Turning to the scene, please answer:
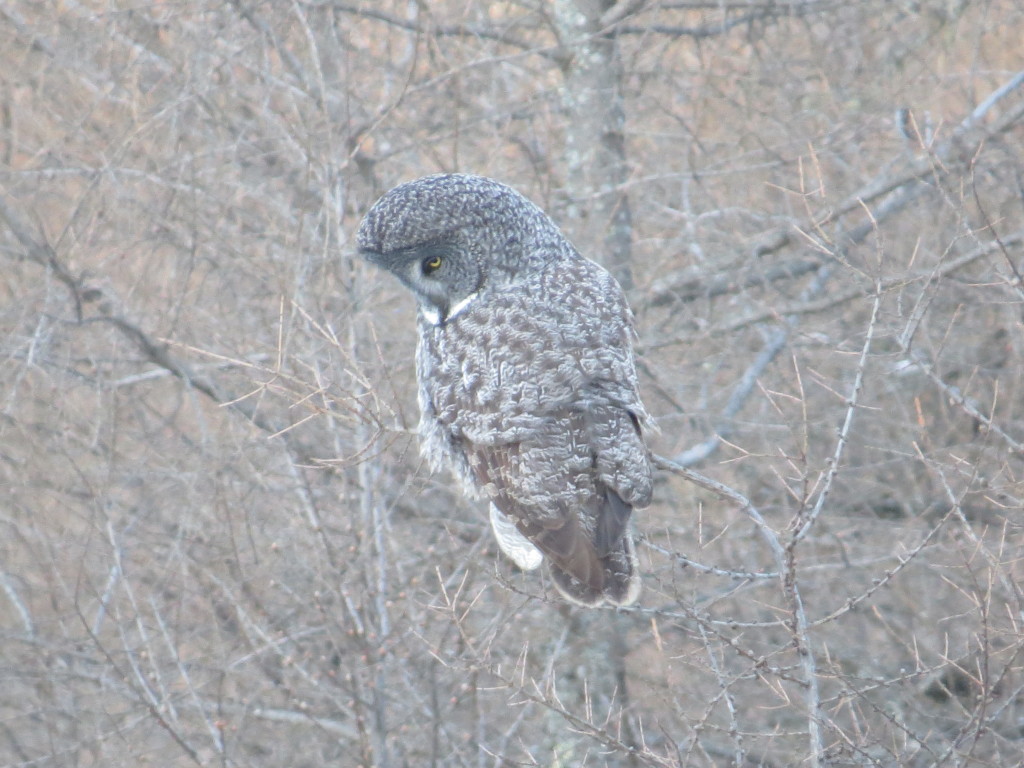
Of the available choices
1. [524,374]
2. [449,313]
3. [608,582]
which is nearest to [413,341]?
[449,313]

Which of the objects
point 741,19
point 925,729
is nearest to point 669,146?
point 741,19

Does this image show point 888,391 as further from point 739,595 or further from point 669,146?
point 669,146

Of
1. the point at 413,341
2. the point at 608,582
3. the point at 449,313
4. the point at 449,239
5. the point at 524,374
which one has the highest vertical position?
the point at 449,239

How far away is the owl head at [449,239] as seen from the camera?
4172mm

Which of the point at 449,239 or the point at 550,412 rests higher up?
the point at 449,239

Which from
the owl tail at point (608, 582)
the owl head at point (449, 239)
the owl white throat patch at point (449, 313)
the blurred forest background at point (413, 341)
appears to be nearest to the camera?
the owl tail at point (608, 582)

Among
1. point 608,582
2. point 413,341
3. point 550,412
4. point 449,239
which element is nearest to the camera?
point 608,582

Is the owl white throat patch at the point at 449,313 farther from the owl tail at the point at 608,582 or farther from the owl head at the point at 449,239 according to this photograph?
the owl tail at the point at 608,582

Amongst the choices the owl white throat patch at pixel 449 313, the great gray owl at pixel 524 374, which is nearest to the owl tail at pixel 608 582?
the great gray owl at pixel 524 374

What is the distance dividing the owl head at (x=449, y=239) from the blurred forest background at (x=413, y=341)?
82cm

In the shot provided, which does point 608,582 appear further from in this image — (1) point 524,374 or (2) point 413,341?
(2) point 413,341

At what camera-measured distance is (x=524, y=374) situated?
13.0 feet

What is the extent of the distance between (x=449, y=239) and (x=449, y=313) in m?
0.26

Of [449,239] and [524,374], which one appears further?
[449,239]
